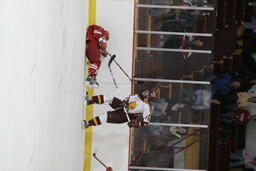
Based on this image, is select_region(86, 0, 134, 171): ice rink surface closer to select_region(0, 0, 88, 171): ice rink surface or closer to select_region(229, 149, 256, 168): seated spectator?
select_region(0, 0, 88, 171): ice rink surface

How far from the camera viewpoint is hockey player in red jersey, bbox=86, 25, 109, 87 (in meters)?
5.61

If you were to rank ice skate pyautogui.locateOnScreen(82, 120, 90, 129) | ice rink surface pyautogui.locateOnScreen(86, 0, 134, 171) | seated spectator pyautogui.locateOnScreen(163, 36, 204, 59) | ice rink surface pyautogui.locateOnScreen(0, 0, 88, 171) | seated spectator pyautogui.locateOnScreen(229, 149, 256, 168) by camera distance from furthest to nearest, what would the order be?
seated spectator pyautogui.locateOnScreen(229, 149, 256, 168) < seated spectator pyautogui.locateOnScreen(163, 36, 204, 59) < ice rink surface pyautogui.locateOnScreen(86, 0, 134, 171) < ice skate pyautogui.locateOnScreen(82, 120, 90, 129) < ice rink surface pyautogui.locateOnScreen(0, 0, 88, 171)

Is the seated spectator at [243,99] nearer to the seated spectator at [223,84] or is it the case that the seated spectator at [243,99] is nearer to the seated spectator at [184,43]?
the seated spectator at [223,84]

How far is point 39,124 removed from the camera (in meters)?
3.10

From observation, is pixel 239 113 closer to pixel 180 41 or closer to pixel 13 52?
pixel 180 41

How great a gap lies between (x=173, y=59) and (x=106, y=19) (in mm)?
1003

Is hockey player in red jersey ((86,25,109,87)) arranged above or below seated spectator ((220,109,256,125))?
above

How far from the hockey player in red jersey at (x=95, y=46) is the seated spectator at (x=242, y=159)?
277cm

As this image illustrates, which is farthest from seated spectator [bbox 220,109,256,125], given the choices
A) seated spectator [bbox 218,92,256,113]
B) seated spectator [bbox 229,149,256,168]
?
seated spectator [bbox 229,149,256,168]

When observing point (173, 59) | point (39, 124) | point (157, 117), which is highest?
point (173, 59)

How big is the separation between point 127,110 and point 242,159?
264 centimetres

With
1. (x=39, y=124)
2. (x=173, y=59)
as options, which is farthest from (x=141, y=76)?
(x=39, y=124)

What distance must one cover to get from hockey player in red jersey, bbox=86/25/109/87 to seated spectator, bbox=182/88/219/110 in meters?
1.19

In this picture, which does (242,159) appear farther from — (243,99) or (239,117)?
(243,99)
